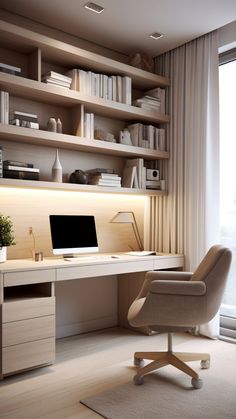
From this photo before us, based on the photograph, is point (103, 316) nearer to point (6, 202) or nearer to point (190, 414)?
point (6, 202)

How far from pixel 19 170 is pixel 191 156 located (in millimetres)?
1677

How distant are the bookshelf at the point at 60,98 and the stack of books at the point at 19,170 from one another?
0.07m

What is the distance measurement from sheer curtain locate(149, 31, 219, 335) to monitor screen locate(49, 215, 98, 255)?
0.86 m

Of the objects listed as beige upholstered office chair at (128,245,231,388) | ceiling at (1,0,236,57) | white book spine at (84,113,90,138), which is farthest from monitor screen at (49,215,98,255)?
ceiling at (1,0,236,57)

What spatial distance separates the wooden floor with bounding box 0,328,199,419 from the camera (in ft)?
7.14

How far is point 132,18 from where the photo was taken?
3.33 m

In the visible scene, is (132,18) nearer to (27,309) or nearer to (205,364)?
(27,309)

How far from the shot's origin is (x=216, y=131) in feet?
11.7

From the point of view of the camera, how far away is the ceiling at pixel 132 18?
121 inches

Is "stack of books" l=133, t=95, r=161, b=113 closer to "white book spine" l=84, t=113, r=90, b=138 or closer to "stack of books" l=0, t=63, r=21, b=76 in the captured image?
"white book spine" l=84, t=113, r=90, b=138

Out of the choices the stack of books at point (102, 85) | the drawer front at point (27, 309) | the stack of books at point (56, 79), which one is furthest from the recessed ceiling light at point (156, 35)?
the drawer front at point (27, 309)

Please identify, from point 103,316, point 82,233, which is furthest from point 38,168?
point 103,316

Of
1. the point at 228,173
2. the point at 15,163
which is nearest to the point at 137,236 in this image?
the point at 228,173

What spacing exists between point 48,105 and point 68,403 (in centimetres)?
239
